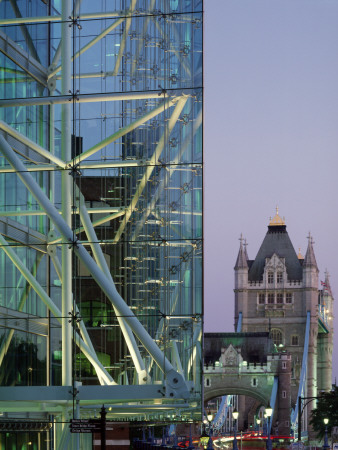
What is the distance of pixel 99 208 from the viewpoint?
113 feet

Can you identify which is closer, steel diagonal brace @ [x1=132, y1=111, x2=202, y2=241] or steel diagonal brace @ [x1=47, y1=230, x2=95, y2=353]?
steel diagonal brace @ [x1=47, y1=230, x2=95, y2=353]

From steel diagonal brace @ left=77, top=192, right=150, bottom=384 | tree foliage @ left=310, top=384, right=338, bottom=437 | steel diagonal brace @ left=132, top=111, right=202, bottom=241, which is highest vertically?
steel diagonal brace @ left=132, top=111, right=202, bottom=241

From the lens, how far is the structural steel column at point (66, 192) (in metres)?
30.4

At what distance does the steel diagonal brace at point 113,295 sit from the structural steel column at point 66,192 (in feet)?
3.12

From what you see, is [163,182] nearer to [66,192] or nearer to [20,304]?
[66,192]

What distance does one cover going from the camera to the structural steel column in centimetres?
3036

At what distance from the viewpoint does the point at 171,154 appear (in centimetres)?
3212

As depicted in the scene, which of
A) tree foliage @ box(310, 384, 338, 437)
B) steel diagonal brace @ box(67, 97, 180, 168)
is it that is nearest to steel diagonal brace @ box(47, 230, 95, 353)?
steel diagonal brace @ box(67, 97, 180, 168)

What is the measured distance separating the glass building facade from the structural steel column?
4cm

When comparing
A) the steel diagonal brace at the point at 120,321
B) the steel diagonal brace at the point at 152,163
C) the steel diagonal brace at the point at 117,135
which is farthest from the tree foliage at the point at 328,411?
the steel diagonal brace at the point at 117,135

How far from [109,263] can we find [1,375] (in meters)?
4.16

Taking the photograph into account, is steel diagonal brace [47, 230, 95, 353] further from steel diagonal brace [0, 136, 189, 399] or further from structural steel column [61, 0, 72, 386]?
steel diagonal brace [0, 136, 189, 399]

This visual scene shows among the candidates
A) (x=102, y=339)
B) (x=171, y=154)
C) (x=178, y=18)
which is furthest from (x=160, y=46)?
(x=102, y=339)

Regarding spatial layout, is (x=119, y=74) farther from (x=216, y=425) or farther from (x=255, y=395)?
(x=216, y=425)
